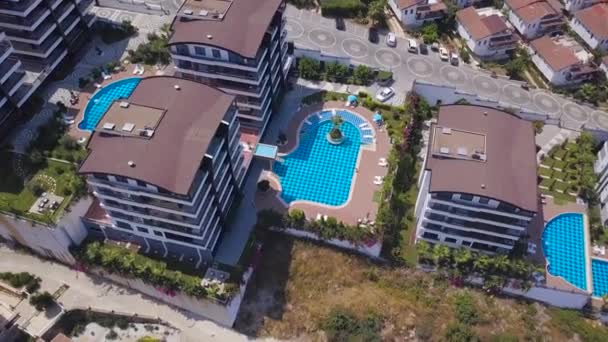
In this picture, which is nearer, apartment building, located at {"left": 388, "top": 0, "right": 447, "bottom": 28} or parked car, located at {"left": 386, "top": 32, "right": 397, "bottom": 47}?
parked car, located at {"left": 386, "top": 32, "right": 397, "bottom": 47}

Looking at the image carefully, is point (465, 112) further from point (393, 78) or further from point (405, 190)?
point (393, 78)

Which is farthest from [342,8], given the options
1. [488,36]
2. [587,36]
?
[587,36]

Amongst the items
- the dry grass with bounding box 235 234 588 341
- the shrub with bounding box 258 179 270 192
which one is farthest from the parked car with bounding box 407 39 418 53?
the dry grass with bounding box 235 234 588 341

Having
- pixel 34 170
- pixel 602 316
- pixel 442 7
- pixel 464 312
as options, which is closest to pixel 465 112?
pixel 464 312

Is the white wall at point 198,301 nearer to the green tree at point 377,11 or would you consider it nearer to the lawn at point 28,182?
the lawn at point 28,182

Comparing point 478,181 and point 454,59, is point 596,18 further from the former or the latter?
point 478,181

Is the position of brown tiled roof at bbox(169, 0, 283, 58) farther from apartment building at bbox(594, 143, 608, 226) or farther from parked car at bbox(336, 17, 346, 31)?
apartment building at bbox(594, 143, 608, 226)
